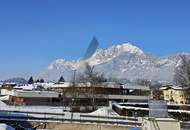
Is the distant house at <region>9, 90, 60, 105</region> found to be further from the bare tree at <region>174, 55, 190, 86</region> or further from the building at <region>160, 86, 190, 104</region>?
the building at <region>160, 86, 190, 104</region>

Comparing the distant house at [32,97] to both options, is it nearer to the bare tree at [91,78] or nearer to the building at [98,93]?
the building at [98,93]

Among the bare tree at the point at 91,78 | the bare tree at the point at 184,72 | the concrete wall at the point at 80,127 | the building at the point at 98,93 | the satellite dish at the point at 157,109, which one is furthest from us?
the bare tree at the point at 91,78

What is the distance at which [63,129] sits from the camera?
42.8 metres

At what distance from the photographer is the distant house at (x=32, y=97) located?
8188cm

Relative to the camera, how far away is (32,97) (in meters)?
83.3

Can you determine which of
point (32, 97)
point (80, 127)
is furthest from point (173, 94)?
point (80, 127)

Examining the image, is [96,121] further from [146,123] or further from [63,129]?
[146,123]

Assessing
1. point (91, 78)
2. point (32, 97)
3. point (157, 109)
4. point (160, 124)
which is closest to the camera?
point (160, 124)

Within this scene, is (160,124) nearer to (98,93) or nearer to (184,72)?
(184,72)

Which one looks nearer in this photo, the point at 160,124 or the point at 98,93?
the point at 160,124

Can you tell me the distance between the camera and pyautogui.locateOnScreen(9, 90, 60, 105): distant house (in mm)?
81875

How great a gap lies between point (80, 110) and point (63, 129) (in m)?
26.3

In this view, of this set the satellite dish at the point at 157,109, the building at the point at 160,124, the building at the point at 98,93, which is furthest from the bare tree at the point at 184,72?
the building at the point at 160,124

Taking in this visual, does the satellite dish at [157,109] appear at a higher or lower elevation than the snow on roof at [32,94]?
lower
